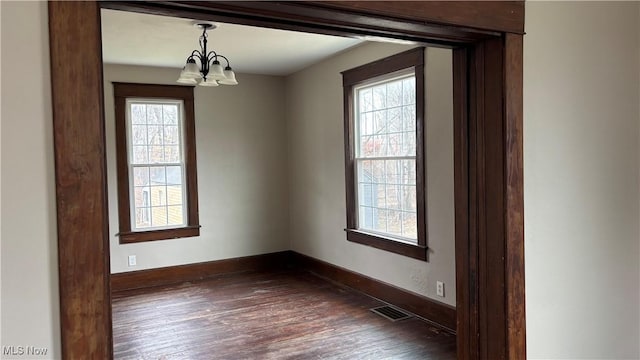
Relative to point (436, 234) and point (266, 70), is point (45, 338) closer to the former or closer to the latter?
point (436, 234)

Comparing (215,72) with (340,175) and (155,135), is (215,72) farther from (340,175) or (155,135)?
(155,135)

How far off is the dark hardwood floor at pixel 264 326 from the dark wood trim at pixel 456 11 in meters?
2.30

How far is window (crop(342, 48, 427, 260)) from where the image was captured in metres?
3.92

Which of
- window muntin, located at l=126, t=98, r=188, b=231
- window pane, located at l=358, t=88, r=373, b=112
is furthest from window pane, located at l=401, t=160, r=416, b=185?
window muntin, located at l=126, t=98, r=188, b=231

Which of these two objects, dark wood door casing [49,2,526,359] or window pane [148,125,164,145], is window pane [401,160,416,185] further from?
window pane [148,125,164,145]

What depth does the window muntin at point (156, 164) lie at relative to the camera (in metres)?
5.35

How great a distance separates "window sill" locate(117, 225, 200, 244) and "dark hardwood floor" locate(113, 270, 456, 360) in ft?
1.91

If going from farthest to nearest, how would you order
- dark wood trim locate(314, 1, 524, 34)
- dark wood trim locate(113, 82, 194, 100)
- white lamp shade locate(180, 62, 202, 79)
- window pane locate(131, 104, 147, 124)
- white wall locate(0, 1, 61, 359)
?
window pane locate(131, 104, 147, 124) → dark wood trim locate(113, 82, 194, 100) → white lamp shade locate(180, 62, 202, 79) → dark wood trim locate(314, 1, 524, 34) → white wall locate(0, 1, 61, 359)

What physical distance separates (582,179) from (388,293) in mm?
2479

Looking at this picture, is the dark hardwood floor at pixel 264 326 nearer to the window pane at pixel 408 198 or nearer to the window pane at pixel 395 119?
the window pane at pixel 408 198

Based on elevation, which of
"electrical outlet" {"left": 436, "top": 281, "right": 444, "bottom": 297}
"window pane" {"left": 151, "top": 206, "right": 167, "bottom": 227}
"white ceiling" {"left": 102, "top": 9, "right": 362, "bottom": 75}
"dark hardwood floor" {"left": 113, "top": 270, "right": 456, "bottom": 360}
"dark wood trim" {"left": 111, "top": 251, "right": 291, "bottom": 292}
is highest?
"white ceiling" {"left": 102, "top": 9, "right": 362, "bottom": 75}

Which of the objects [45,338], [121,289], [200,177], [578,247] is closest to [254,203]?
[200,177]

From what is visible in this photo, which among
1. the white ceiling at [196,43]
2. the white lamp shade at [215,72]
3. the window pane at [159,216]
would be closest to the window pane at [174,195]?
the window pane at [159,216]

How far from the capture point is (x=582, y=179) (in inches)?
87.4
